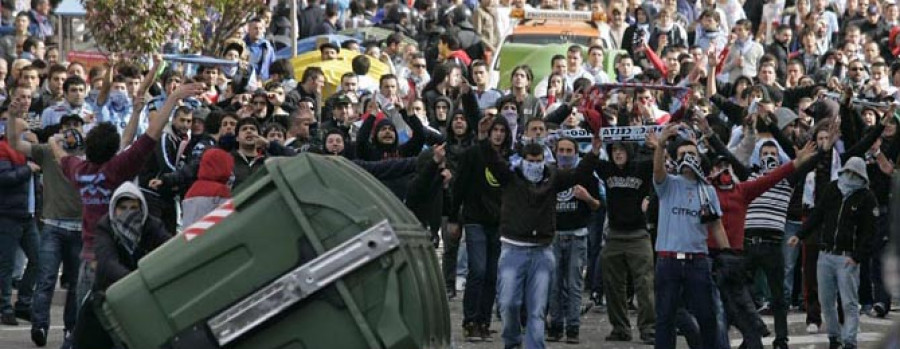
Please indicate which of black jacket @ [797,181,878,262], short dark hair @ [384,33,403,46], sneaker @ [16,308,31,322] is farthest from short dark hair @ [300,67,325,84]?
black jacket @ [797,181,878,262]

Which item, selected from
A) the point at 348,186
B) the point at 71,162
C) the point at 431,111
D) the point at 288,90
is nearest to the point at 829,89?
the point at 431,111

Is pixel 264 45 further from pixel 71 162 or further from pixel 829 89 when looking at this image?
pixel 71 162

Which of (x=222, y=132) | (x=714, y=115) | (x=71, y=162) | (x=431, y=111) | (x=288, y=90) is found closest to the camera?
(x=71, y=162)

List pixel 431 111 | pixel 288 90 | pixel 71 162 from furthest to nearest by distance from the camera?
1. pixel 288 90
2. pixel 431 111
3. pixel 71 162

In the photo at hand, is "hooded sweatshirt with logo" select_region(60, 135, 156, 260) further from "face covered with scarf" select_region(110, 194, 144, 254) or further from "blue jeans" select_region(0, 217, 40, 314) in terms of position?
"blue jeans" select_region(0, 217, 40, 314)

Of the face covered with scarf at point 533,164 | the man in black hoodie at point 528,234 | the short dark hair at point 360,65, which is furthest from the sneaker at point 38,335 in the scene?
the short dark hair at point 360,65

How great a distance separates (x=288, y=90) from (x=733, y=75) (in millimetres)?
6263

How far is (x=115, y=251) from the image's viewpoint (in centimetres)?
1289

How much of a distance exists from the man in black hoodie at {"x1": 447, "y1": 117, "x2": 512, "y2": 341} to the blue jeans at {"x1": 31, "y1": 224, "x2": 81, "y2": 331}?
285 centimetres

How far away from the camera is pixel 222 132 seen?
16.9 metres

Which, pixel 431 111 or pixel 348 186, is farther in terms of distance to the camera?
pixel 431 111

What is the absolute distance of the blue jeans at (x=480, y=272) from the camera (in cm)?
1689

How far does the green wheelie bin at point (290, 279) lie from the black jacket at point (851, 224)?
249 inches

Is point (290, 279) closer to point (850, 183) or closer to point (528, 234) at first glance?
point (528, 234)
